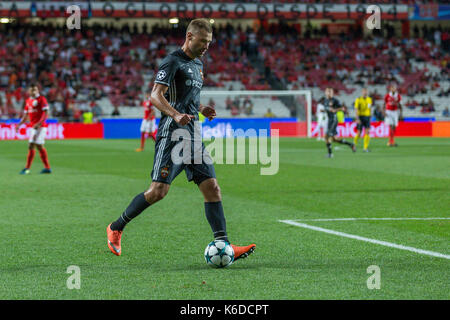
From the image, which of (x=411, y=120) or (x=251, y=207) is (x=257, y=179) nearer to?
(x=251, y=207)

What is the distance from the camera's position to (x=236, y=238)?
27.3 feet

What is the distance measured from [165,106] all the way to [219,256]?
1336 mm

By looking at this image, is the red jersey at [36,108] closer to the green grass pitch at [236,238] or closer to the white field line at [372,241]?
the green grass pitch at [236,238]

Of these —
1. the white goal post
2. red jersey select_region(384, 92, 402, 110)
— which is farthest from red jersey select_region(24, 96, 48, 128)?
the white goal post

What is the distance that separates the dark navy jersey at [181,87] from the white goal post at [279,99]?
34.7 metres

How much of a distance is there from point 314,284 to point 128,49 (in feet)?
147

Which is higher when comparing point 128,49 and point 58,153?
point 128,49

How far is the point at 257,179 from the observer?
1631 cm

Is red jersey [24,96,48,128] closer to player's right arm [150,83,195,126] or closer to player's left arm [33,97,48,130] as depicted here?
player's left arm [33,97,48,130]

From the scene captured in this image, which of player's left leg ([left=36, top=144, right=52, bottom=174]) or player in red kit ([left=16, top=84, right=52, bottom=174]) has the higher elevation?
player in red kit ([left=16, top=84, right=52, bottom=174])

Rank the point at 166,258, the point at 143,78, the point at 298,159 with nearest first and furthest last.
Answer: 1. the point at 166,258
2. the point at 298,159
3. the point at 143,78

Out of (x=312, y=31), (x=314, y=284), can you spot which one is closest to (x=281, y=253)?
(x=314, y=284)

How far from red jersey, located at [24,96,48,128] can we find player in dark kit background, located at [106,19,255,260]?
10853mm

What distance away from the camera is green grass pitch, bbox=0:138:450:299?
566 cm
